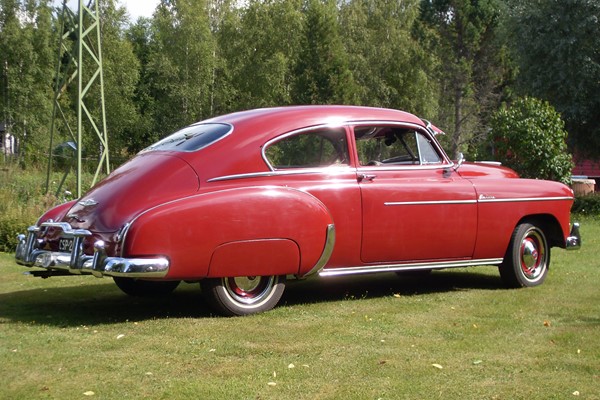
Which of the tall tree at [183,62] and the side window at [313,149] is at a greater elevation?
the tall tree at [183,62]

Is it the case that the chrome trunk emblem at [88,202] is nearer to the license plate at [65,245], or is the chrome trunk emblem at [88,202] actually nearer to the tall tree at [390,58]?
the license plate at [65,245]

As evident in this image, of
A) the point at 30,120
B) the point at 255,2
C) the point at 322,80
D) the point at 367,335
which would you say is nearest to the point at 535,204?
the point at 367,335

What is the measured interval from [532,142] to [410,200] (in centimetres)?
1232

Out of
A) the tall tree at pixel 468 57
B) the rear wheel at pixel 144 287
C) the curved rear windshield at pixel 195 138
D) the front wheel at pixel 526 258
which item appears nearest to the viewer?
the curved rear windshield at pixel 195 138

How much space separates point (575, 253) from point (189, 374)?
805 cm

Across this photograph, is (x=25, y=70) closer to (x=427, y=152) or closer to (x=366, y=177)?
(x=427, y=152)

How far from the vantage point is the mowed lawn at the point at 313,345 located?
4617mm

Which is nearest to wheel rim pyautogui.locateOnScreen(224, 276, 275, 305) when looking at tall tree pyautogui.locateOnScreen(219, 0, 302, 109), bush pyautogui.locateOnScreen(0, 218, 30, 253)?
bush pyautogui.locateOnScreen(0, 218, 30, 253)

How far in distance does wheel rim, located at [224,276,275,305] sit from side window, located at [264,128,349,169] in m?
0.99

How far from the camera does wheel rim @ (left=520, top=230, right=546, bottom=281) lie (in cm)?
853

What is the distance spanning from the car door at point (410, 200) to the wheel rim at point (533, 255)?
31.3 inches

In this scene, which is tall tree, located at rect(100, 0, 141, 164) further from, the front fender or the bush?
the front fender

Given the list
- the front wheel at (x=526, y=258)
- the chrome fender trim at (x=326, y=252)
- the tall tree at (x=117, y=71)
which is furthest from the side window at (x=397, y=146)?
the tall tree at (x=117, y=71)

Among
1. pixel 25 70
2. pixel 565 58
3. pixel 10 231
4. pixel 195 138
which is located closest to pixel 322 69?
pixel 25 70
